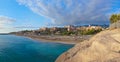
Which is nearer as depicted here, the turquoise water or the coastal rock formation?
the coastal rock formation

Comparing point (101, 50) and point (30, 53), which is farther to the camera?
point (30, 53)

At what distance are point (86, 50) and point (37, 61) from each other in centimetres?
2107

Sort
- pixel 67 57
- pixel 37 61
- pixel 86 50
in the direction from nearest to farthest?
pixel 86 50, pixel 67 57, pixel 37 61

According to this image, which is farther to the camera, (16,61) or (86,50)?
(16,61)

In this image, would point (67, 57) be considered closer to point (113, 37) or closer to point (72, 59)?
point (72, 59)

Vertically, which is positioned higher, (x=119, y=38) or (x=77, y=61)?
(x=119, y=38)

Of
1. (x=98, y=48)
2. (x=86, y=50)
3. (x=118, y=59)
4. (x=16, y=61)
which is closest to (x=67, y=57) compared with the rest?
(x=86, y=50)

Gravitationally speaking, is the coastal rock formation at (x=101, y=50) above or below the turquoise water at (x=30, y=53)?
above

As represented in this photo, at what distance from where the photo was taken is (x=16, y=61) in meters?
42.1

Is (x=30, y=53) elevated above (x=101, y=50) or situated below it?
below

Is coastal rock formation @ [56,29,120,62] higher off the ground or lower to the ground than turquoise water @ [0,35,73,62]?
higher

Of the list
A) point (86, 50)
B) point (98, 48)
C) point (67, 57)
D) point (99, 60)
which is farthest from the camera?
point (67, 57)

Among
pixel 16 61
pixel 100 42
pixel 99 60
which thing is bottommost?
pixel 16 61

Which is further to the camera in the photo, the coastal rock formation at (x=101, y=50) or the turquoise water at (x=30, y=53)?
the turquoise water at (x=30, y=53)
